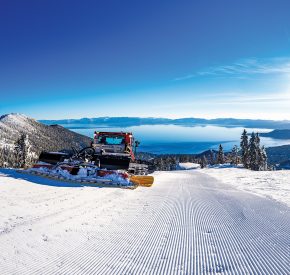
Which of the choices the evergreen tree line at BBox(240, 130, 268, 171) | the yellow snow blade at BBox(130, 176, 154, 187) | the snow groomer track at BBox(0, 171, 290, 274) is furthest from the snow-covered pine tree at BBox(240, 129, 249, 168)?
the snow groomer track at BBox(0, 171, 290, 274)

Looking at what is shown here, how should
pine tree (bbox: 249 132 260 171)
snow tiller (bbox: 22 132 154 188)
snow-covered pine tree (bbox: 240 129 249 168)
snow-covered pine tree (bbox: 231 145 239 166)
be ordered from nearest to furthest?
snow tiller (bbox: 22 132 154 188) → pine tree (bbox: 249 132 260 171) → snow-covered pine tree (bbox: 240 129 249 168) → snow-covered pine tree (bbox: 231 145 239 166)

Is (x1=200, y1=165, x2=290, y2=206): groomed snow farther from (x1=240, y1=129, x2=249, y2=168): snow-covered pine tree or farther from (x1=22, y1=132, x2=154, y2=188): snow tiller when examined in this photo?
(x1=240, y1=129, x2=249, y2=168): snow-covered pine tree

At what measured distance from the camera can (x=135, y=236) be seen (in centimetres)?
628

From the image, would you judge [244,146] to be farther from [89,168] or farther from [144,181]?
[89,168]

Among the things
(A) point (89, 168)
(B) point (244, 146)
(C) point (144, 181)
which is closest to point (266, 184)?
(C) point (144, 181)

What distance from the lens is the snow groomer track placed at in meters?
4.62

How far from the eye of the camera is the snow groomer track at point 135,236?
462 cm

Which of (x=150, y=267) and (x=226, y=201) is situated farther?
(x=226, y=201)

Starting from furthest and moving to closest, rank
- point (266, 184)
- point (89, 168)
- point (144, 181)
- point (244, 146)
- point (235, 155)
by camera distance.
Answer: point (235, 155)
point (244, 146)
point (266, 184)
point (144, 181)
point (89, 168)

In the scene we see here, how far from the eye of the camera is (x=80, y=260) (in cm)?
483

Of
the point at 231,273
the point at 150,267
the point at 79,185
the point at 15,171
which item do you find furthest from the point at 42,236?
the point at 15,171

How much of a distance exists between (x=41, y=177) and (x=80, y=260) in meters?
9.33

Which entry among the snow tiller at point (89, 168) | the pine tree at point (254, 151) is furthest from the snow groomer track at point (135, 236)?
the pine tree at point (254, 151)

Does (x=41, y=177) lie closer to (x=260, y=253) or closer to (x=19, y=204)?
(x=19, y=204)
